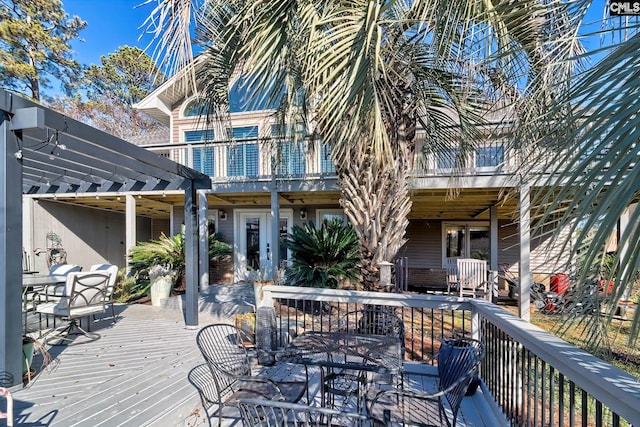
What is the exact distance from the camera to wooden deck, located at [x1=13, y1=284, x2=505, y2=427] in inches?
116

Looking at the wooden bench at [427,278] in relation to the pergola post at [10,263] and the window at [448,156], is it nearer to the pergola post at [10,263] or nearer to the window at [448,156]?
the window at [448,156]

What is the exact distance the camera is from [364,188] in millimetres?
4285

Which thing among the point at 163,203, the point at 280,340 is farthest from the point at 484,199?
the point at 163,203

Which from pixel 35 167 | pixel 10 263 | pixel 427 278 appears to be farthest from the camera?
pixel 427 278

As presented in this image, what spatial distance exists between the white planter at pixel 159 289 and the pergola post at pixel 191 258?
250 cm

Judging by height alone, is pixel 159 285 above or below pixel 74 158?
below

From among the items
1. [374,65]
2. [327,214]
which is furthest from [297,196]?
[374,65]

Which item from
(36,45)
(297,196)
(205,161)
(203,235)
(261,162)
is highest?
(36,45)

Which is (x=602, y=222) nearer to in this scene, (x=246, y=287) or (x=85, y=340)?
(x=85, y=340)

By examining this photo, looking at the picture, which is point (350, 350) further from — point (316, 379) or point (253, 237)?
point (253, 237)

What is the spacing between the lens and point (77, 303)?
5031 mm

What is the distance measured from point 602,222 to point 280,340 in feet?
14.5

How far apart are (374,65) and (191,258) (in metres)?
5.04

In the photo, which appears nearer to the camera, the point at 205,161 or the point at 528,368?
the point at 528,368
